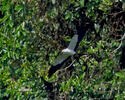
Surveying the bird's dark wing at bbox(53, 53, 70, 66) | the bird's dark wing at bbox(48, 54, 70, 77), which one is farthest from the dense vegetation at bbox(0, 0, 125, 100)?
the bird's dark wing at bbox(53, 53, 70, 66)

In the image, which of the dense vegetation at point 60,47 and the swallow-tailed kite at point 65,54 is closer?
the swallow-tailed kite at point 65,54

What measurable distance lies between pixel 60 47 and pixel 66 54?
1.44ft

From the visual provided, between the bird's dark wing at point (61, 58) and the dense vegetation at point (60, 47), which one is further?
the dense vegetation at point (60, 47)

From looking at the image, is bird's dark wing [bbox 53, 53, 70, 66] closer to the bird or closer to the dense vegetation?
the bird

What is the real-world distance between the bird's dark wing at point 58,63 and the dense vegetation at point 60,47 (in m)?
0.04

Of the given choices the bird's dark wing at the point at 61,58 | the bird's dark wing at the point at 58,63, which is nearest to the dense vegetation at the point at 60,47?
the bird's dark wing at the point at 58,63

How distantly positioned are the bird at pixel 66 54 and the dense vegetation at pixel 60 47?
0.29 ft

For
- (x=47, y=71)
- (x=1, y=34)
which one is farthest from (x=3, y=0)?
(x=47, y=71)

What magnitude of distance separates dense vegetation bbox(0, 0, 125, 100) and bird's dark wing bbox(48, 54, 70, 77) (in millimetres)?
41

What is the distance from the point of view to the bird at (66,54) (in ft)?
9.42

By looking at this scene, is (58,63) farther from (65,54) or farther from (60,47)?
(60,47)

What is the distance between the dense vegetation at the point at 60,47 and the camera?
10.3 ft

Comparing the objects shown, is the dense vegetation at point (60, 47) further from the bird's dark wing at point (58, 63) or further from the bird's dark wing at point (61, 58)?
the bird's dark wing at point (61, 58)

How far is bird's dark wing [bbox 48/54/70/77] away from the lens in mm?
2967
